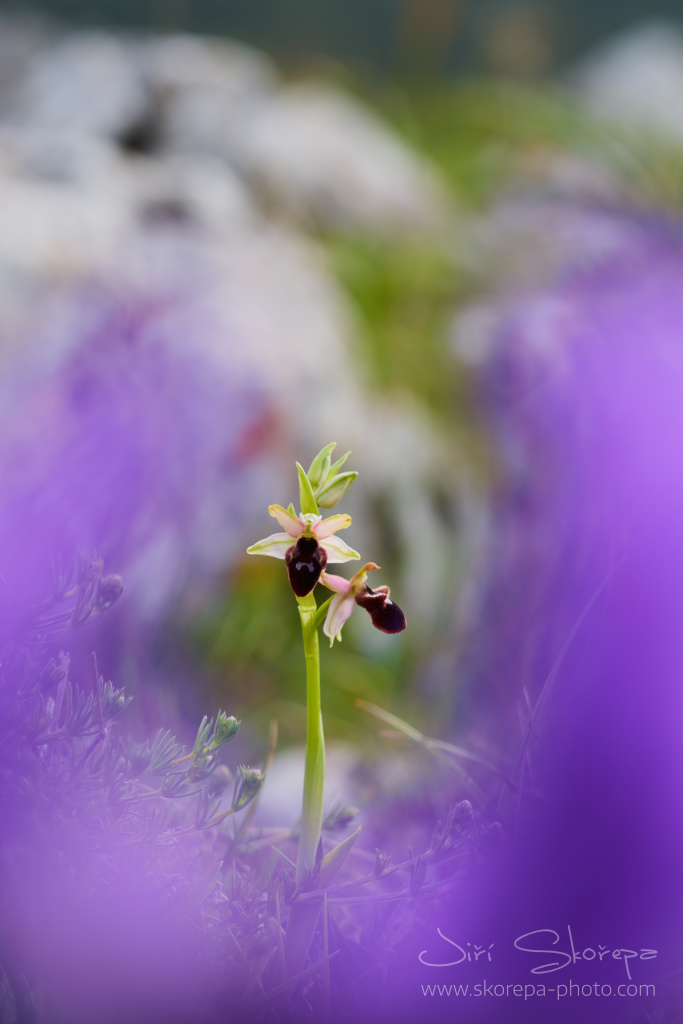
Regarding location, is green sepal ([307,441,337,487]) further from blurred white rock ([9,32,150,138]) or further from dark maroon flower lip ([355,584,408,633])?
blurred white rock ([9,32,150,138])

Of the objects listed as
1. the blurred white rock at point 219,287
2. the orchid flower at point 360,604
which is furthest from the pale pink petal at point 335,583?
the blurred white rock at point 219,287

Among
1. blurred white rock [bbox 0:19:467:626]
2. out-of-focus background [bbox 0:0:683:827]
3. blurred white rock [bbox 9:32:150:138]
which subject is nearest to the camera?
out-of-focus background [bbox 0:0:683:827]

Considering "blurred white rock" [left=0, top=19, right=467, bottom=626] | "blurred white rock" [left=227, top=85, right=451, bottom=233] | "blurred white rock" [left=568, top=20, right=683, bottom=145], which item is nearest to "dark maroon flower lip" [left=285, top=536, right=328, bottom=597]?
"blurred white rock" [left=0, top=19, right=467, bottom=626]

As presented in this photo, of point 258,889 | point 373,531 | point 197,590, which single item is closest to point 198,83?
point 373,531

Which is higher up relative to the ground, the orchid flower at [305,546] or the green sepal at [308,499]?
the green sepal at [308,499]

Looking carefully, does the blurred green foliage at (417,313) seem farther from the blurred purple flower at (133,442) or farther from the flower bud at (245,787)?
the flower bud at (245,787)

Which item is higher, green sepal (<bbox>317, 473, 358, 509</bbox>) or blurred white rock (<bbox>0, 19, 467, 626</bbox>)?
blurred white rock (<bbox>0, 19, 467, 626</bbox>)

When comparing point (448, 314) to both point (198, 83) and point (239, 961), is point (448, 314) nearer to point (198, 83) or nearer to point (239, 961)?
point (198, 83)
